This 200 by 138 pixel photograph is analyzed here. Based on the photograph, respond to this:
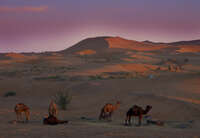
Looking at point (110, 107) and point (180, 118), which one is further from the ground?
point (110, 107)

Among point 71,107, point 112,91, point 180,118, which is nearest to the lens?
point 180,118

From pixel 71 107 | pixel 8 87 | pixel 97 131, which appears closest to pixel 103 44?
pixel 8 87

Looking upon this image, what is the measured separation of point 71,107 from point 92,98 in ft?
9.20

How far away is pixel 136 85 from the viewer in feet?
80.2

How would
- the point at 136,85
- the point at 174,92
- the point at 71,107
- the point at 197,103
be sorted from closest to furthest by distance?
the point at 197,103 → the point at 71,107 → the point at 174,92 → the point at 136,85

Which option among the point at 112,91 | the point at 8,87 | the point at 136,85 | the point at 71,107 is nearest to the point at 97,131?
the point at 71,107

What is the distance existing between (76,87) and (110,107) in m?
13.9

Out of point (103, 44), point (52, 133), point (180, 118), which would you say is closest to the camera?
point (52, 133)

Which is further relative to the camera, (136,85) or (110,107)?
(136,85)

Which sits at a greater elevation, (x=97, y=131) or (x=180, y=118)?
(x=97, y=131)

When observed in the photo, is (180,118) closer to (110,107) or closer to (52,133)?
(110,107)

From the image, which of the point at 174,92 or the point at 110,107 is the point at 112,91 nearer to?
the point at 174,92

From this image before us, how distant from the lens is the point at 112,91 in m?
22.8

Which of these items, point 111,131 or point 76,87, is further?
point 76,87
